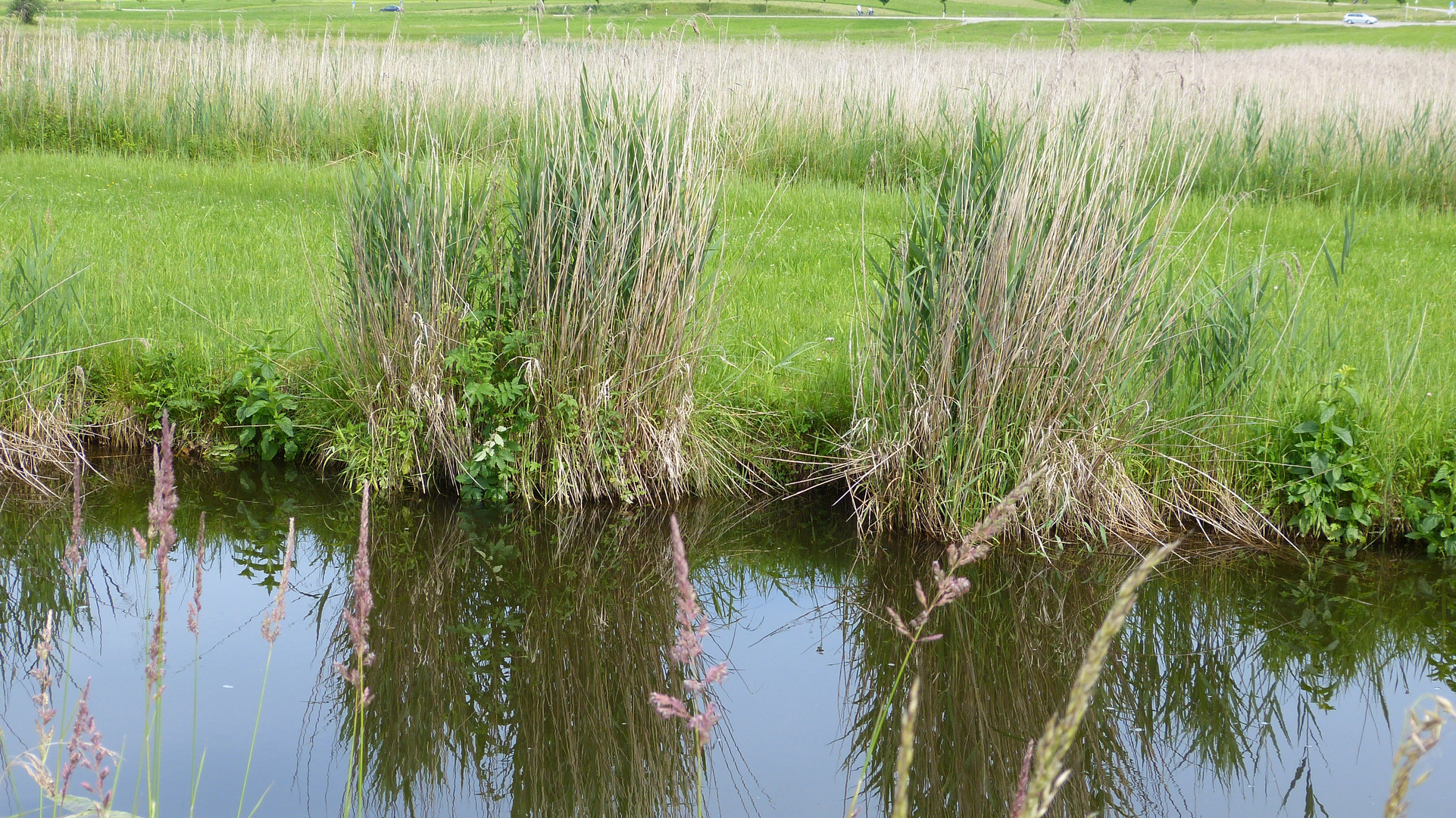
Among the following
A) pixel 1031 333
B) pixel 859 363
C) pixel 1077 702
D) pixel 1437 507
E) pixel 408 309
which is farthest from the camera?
pixel 859 363

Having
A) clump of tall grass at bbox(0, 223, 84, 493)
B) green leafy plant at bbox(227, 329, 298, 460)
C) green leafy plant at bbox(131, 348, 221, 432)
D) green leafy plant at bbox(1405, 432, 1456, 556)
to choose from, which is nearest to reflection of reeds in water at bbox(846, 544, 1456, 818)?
green leafy plant at bbox(1405, 432, 1456, 556)

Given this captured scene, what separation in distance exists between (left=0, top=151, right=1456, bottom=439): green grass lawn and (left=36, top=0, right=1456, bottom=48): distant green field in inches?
892

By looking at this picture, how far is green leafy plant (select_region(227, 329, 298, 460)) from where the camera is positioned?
508 cm

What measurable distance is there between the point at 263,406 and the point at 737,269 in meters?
2.72

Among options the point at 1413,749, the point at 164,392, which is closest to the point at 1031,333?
the point at 1413,749

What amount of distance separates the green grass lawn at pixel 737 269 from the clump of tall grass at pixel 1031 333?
0.54 meters

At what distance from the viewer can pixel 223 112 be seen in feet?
37.9

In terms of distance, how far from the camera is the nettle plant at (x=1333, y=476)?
4480 millimetres

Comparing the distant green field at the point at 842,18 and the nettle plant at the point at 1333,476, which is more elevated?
the distant green field at the point at 842,18

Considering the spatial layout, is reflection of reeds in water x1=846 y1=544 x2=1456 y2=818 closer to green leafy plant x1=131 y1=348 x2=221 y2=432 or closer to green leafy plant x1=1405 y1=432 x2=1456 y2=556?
green leafy plant x1=1405 y1=432 x2=1456 y2=556

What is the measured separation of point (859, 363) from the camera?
16.1 ft

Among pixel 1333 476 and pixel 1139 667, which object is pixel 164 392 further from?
pixel 1333 476

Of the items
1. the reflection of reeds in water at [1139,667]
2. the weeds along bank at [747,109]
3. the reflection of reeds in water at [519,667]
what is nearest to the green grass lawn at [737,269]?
the weeds along bank at [747,109]

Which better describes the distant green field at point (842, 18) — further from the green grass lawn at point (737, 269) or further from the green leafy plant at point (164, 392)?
the green leafy plant at point (164, 392)
